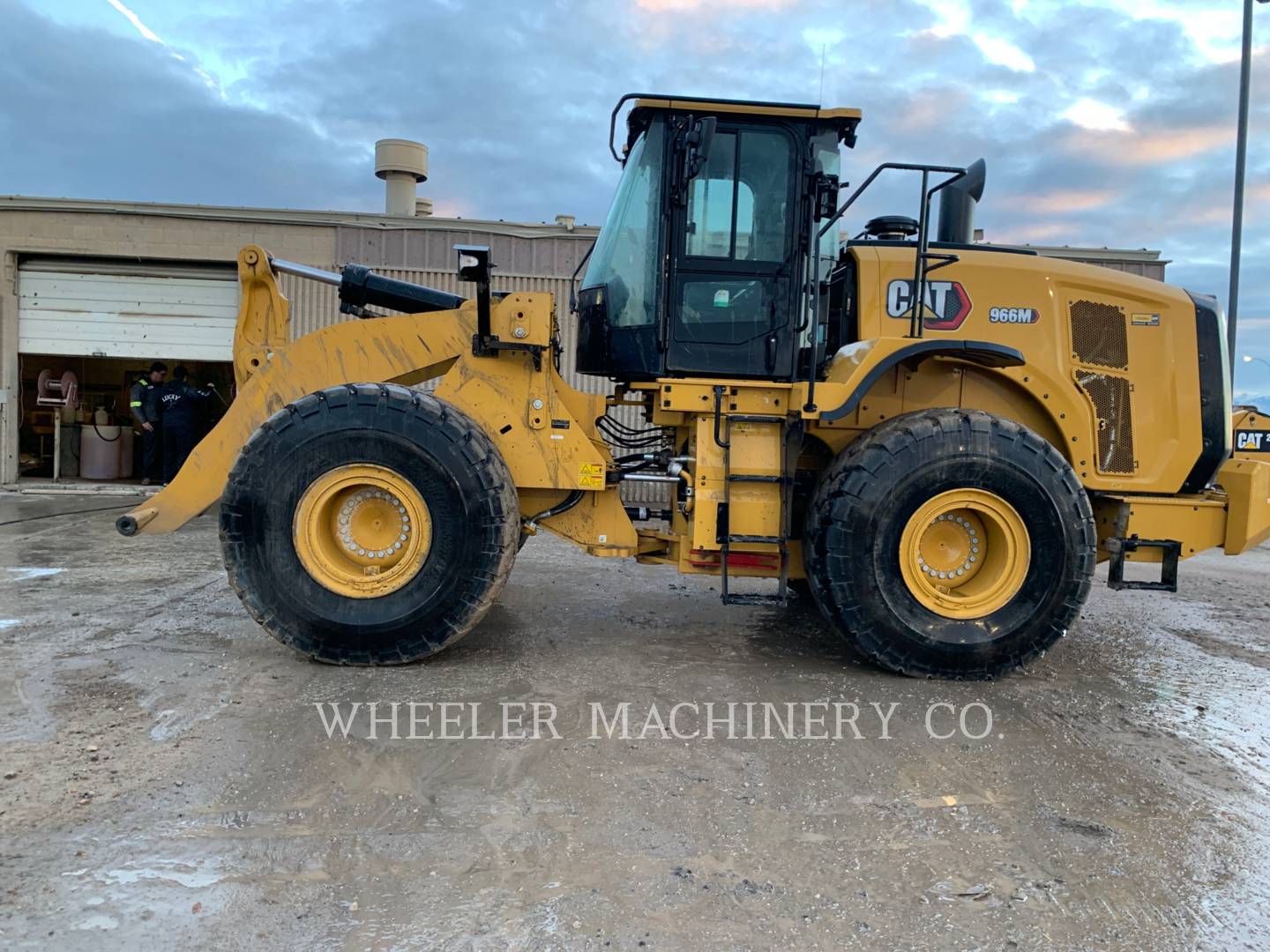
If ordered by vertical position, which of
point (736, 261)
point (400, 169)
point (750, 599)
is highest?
point (400, 169)

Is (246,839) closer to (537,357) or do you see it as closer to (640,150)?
(537,357)

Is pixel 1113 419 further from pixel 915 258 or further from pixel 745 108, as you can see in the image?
pixel 745 108

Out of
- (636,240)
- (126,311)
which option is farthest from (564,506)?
(126,311)

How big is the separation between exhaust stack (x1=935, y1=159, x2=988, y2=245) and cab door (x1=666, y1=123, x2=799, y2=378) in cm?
130

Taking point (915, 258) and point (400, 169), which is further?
point (400, 169)

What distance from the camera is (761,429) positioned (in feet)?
15.1

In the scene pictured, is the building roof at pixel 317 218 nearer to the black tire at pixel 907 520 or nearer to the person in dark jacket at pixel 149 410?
the person in dark jacket at pixel 149 410

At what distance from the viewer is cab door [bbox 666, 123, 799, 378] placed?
15.1 ft

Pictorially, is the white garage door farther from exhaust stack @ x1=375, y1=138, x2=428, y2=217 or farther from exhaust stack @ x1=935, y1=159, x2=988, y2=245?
exhaust stack @ x1=935, y1=159, x2=988, y2=245

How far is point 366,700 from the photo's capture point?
385 cm

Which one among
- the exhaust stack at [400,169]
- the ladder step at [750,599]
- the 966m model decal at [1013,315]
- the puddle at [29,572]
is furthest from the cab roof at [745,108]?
the exhaust stack at [400,169]

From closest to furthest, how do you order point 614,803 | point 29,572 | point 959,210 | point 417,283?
1. point 614,803
2. point 959,210
3. point 29,572
4. point 417,283

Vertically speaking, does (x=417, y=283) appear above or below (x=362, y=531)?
above

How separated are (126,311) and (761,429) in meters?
11.4
